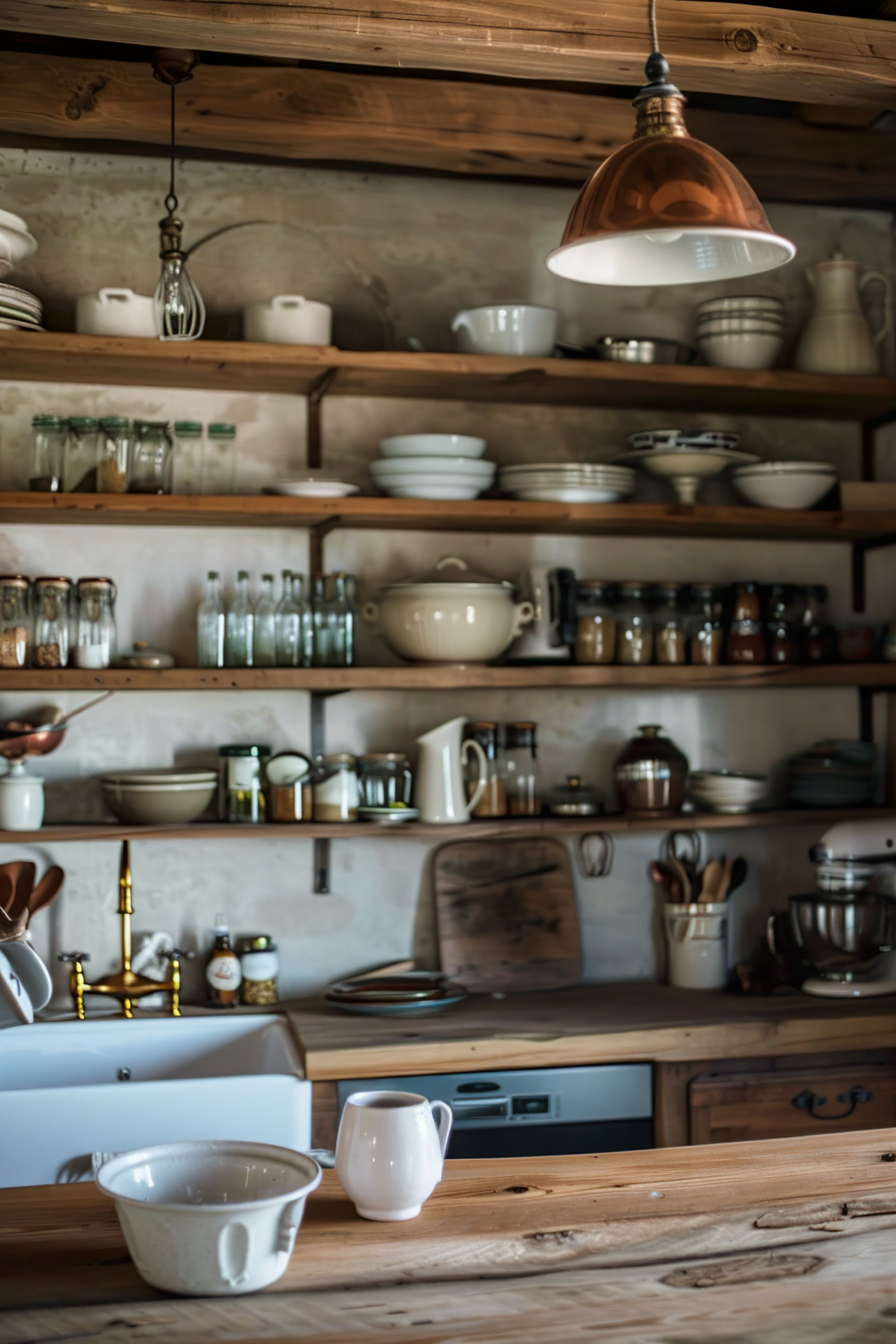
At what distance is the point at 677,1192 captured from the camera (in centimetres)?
146

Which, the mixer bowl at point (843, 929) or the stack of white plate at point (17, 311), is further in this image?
the mixer bowl at point (843, 929)

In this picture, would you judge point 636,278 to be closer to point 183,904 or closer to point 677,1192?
point 677,1192

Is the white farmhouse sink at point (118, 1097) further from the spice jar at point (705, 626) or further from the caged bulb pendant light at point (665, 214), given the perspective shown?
the caged bulb pendant light at point (665, 214)

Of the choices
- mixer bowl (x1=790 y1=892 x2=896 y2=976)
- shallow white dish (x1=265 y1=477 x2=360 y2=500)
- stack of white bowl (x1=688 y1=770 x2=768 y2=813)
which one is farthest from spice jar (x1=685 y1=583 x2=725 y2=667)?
shallow white dish (x1=265 y1=477 x2=360 y2=500)

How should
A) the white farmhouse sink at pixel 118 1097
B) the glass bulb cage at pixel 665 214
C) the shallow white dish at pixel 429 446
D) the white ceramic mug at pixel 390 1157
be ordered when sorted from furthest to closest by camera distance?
the shallow white dish at pixel 429 446 < the white farmhouse sink at pixel 118 1097 < the glass bulb cage at pixel 665 214 < the white ceramic mug at pixel 390 1157

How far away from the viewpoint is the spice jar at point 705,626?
3.13m

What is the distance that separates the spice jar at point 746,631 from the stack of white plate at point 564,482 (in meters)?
0.41

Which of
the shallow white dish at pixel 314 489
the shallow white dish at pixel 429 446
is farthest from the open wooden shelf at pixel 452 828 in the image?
the shallow white dish at pixel 429 446

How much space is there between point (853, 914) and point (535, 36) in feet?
6.22

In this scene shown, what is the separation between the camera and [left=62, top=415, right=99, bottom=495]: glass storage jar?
2824mm

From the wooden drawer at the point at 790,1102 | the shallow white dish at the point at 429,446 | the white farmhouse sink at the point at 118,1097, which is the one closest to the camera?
the white farmhouse sink at the point at 118,1097

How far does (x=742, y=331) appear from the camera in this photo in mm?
3131

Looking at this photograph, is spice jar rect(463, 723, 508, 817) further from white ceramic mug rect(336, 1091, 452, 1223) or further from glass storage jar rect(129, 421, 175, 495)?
white ceramic mug rect(336, 1091, 452, 1223)

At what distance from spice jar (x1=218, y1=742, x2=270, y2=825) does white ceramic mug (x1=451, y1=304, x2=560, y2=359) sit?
3.40 ft
